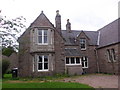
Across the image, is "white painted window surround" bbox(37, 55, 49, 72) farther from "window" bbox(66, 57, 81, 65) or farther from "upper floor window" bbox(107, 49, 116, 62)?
"upper floor window" bbox(107, 49, 116, 62)

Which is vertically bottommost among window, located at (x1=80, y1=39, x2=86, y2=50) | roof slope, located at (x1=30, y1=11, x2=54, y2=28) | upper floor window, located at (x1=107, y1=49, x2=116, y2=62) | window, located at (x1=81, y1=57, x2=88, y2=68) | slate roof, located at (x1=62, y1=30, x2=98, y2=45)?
window, located at (x1=81, y1=57, x2=88, y2=68)

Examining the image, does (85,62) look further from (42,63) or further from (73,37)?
(42,63)

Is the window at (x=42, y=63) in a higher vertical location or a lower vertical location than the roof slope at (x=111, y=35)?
lower

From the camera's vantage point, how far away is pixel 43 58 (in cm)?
2539

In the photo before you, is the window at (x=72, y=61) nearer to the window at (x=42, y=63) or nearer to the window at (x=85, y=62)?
the window at (x=85, y=62)

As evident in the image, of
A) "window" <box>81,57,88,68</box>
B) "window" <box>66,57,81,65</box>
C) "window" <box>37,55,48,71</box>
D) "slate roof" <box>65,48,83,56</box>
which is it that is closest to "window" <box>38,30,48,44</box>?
"window" <box>37,55,48,71</box>

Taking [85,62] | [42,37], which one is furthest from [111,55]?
[42,37]

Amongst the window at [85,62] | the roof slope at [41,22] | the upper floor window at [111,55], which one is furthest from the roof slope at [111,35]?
the roof slope at [41,22]

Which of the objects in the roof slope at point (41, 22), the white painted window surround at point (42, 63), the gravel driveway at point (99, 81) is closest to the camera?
the gravel driveway at point (99, 81)

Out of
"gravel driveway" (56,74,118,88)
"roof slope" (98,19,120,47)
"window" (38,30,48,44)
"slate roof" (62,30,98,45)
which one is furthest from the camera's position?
"slate roof" (62,30,98,45)

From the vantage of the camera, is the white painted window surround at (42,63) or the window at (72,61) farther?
the window at (72,61)

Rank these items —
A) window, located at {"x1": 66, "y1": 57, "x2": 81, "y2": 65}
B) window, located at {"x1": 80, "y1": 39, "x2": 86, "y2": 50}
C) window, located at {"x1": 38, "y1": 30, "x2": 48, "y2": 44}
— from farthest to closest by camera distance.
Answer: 1. window, located at {"x1": 80, "y1": 39, "x2": 86, "y2": 50}
2. window, located at {"x1": 66, "y1": 57, "x2": 81, "y2": 65}
3. window, located at {"x1": 38, "y1": 30, "x2": 48, "y2": 44}

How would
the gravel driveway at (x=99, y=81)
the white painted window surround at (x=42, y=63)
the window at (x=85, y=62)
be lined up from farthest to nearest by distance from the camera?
the window at (x=85, y=62) < the white painted window surround at (x=42, y=63) < the gravel driveway at (x=99, y=81)

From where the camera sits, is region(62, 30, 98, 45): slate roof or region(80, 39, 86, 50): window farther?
region(62, 30, 98, 45): slate roof
